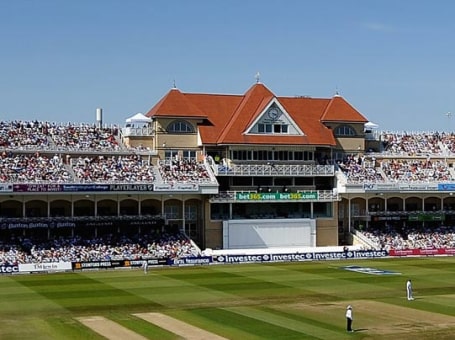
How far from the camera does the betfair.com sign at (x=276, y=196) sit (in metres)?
65.1

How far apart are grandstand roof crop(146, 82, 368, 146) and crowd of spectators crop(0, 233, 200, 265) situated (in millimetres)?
9864

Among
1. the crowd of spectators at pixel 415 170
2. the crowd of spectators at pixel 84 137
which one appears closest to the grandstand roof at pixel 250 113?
the crowd of spectators at pixel 84 137

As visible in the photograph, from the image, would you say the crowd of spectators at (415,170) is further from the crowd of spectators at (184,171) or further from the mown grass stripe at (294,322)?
the mown grass stripe at (294,322)

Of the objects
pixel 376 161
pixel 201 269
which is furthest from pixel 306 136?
pixel 201 269

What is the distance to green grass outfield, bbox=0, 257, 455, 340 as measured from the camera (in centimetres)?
3181

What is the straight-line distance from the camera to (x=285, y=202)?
6738 cm

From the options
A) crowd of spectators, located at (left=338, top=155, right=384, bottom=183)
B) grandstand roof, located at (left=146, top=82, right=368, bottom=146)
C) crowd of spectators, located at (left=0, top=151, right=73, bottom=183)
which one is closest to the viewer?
crowd of spectators, located at (left=0, top=151, right=73, bottom=183)

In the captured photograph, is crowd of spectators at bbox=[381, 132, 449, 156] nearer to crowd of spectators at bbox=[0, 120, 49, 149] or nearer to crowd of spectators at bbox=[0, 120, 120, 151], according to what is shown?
crowd of spectators at bbox=[0, 120, 120, 151]

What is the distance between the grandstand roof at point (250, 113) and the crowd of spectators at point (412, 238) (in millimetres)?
8538

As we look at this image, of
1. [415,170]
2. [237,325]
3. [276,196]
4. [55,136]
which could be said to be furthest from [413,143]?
[237,325]

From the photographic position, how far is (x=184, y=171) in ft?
216

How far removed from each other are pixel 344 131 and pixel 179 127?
14.9 metres

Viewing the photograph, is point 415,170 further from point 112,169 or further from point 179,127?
point 112,169

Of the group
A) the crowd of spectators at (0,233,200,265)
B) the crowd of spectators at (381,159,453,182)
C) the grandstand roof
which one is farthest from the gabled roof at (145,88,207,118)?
the crowd of spectators at (381,159,453,182)
